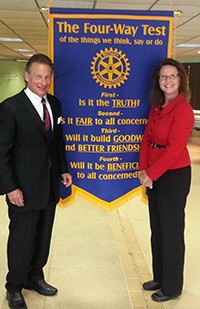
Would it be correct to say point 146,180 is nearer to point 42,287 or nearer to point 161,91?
point 161,91

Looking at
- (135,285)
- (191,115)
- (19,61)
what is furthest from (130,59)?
(19,61)

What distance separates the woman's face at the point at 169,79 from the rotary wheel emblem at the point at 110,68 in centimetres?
31

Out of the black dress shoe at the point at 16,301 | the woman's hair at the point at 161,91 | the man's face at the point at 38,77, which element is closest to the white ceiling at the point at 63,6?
the woman's hair at the point at 161,91

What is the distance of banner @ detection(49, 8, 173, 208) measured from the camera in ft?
7.54

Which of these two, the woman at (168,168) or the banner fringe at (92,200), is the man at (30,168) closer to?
the banner fringe at (92,200)

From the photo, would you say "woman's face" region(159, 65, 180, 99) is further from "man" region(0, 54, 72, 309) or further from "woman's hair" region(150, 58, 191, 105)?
"man" region(0, 54, 72, 309)

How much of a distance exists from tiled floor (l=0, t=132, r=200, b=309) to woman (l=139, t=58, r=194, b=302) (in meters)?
0.23

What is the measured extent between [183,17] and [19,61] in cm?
1269

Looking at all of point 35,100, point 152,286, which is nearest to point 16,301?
point 152,286

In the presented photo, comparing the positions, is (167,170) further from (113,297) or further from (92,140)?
(113,297)

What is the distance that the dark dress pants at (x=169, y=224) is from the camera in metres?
2.20

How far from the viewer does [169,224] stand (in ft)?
7.42

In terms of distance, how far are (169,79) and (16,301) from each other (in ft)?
5.41

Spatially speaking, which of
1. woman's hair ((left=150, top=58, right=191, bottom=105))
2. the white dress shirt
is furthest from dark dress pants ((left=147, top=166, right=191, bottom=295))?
the white dress shirt
